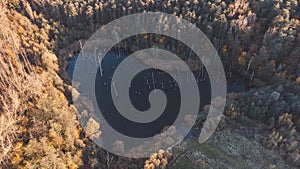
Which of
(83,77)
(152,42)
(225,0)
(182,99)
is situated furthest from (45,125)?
(225,0)

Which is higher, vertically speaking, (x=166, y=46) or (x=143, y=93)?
(x=166, y=46)

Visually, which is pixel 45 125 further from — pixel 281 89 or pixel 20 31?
pixel 281 89

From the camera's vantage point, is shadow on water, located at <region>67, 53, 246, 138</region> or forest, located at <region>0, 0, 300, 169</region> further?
shadow on water, located at <region>67, 53, 246, 138</region>

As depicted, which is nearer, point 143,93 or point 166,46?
point 143,93

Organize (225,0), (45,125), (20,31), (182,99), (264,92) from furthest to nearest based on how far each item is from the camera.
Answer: (225,0) < (20,31) < (182,99) < (264,92) < (45,125)
